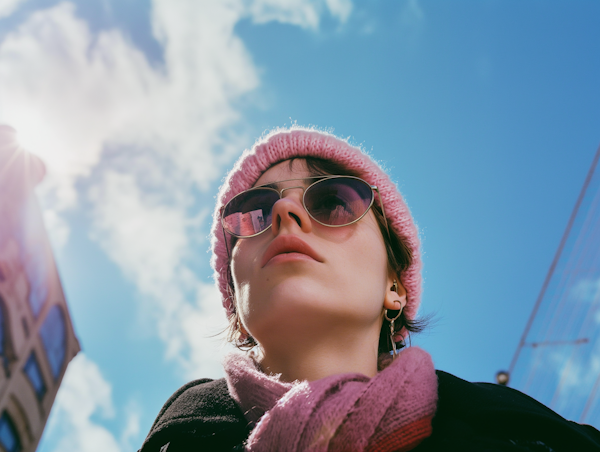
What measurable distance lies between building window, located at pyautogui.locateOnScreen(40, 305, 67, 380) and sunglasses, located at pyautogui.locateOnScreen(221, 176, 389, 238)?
18993 millimetres

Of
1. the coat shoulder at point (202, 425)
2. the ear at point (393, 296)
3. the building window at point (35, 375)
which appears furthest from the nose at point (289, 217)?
the building window at point (35, 375)

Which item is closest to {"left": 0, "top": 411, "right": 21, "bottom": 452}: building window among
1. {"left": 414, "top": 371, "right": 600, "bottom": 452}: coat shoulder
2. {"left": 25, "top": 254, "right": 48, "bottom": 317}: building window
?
{"left": 25, "top": 254, "right": 48, "bottom": 317}: building window

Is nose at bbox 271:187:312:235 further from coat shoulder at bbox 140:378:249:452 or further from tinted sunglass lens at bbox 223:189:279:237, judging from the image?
coat shoulder at bbox 140:378:249:452

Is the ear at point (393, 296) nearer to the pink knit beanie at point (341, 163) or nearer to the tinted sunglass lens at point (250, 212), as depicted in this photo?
the pink knit beanie at point (341, 163)

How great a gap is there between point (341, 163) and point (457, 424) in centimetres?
139

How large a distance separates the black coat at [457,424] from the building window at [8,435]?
1748 centimetres

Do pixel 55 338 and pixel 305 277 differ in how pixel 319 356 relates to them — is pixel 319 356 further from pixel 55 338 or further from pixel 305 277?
pixel 55 338

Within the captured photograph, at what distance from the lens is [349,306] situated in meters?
1.46

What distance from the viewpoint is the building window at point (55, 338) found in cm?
1678

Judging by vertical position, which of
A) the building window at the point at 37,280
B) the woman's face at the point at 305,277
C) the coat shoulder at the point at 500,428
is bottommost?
the coat shoulder at the point at 500,428

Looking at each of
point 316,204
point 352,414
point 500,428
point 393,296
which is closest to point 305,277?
point 316,204

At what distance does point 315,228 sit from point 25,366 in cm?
2013

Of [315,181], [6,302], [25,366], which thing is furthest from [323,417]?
[25,366]

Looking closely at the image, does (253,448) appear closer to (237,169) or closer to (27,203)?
(237,169)
